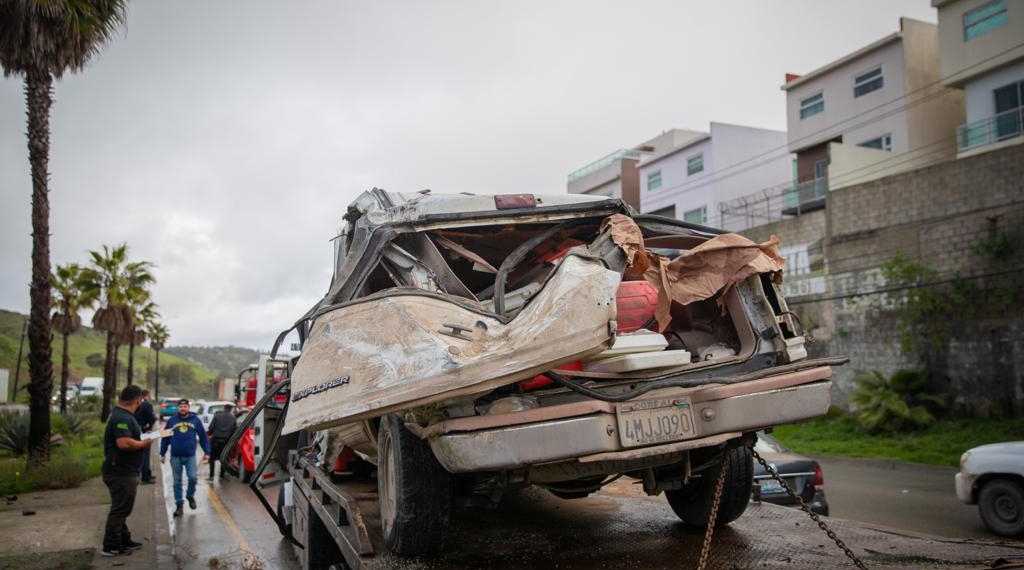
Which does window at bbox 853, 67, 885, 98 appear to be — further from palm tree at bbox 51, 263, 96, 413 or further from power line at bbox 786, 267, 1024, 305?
palm tree at bbox 51, 263, 96, 413

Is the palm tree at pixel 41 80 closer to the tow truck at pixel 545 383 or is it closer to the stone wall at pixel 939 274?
the tow truck at pixel 545 383

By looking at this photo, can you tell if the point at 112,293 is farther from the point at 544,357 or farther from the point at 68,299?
the point at 544,357

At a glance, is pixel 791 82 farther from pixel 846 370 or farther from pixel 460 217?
pixel 460 217

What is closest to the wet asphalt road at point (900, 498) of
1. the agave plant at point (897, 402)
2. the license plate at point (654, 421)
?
the agave plant at point (897, 402)

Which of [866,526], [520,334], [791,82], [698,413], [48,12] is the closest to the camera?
[520,334]

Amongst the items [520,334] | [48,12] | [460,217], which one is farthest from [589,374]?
[48,12]

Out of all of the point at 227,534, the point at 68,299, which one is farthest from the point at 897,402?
the point at 68,299

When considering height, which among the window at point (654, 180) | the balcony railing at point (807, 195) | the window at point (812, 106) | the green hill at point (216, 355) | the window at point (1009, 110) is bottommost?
the green hill at point (216, 355)

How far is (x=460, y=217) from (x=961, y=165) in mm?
18267

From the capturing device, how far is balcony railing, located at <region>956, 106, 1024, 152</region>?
2114 centimetres

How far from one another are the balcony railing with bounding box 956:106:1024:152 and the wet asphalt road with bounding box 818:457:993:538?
38.4ft

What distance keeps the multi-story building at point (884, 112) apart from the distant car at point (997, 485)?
1757 cm

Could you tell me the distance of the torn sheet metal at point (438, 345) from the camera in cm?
300

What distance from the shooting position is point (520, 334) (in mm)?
3088
